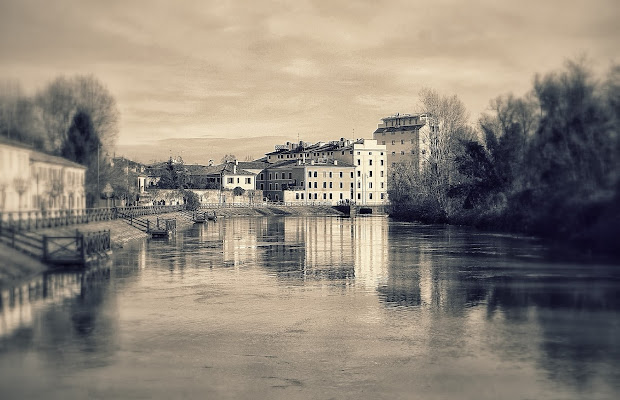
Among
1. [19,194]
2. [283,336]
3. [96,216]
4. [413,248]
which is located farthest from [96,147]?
[283,336]

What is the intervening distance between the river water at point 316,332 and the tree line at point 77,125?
31978 millimetres

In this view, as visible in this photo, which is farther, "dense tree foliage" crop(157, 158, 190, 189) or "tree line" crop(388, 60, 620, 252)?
"dense tree foliage" crop(157, 158, 190, 189)

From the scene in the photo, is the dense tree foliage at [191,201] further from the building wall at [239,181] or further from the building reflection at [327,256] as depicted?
the building reflection at [327,256]

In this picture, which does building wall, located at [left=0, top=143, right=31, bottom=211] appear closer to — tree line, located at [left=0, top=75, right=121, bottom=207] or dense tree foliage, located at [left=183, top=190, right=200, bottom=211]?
tree line, located at [left=0, top=75, right=121, bottom=207]

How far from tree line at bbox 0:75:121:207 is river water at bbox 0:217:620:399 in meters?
32.0

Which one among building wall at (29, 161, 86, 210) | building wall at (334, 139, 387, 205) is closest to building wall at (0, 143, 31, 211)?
building wall at (29, 161, 86, 210)

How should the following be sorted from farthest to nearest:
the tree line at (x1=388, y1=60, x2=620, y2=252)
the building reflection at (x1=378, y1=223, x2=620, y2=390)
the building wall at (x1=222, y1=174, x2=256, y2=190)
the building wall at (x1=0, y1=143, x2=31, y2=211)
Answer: the building wall at (x1=222, y1=174, x2=256, y2=190)
the building wall at (x1=0, y1=143, x2=31, y2=211)
the tree line at (x1=388, y1=60, x2=620, y2=252)
the building reflection at (x1=378, y1=223, x2=620, y2=390)

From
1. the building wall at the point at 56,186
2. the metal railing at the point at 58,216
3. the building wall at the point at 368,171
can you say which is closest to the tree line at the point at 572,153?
the metal railing at the point at 58,216

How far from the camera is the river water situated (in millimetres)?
15562

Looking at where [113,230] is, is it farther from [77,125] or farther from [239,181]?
[239,181]

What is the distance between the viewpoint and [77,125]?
69438 mm

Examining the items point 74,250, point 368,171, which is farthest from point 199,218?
point 74,250

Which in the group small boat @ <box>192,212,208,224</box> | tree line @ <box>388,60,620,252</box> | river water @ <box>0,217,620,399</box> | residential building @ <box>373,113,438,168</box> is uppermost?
residential building @ <box>373,113,438,168</box>

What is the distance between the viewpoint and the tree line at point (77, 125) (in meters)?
64.8
